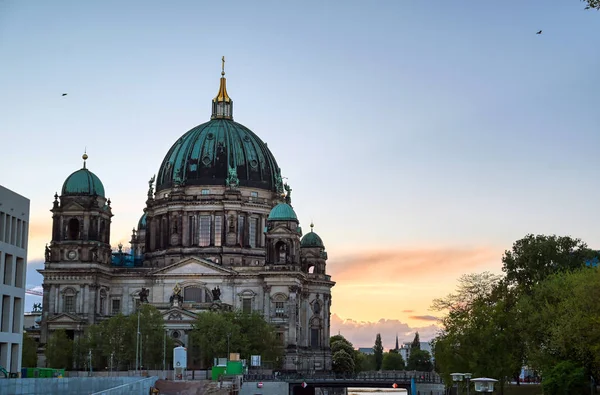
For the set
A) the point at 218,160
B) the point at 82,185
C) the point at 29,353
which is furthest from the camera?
the point at 218,160

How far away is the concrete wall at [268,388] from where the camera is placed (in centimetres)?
11850

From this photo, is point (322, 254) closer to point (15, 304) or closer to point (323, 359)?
point (323, 359)

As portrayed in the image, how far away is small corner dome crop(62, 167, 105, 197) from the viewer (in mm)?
148250

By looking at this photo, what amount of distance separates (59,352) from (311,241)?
50.5 metres

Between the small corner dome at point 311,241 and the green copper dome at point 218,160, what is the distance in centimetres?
1352

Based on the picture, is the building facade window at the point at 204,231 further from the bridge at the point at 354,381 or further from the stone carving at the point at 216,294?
the bridge at the point at 354,381

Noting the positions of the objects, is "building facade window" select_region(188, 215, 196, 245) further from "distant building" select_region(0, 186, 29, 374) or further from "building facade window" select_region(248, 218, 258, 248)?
"distant building" select_region(0, 186, 29, 374)

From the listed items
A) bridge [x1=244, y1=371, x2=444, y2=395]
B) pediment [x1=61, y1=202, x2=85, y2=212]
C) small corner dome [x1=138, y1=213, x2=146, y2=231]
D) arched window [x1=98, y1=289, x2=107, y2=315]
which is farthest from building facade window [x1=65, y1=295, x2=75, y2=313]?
small corner dome [x1=138, y1=213, x2=146, y2=231]

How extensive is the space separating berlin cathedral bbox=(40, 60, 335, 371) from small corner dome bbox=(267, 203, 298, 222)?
0.61 feet

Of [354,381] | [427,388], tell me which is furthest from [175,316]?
[427,388]

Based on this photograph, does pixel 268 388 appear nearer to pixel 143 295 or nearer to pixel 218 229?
pixel 143 295

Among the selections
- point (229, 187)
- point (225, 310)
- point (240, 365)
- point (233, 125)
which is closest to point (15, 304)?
point (240, 365)

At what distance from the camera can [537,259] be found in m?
115

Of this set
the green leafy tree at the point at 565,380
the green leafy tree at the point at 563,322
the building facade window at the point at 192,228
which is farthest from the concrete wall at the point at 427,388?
the green leafy tree at the point at 565,380
